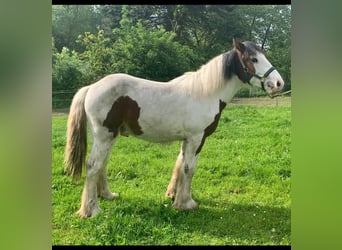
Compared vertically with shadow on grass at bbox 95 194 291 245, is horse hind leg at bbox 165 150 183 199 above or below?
above

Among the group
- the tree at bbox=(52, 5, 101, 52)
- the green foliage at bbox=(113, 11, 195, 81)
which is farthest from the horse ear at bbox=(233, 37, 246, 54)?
the tree at bbox=(52, 5, 101, 52)

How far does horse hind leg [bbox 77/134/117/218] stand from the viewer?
7.68 feet

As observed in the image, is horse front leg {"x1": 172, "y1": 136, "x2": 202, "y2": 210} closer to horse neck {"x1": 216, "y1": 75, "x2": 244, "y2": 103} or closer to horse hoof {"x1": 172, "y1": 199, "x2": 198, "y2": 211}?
horse hoof {"x1": 172, "y1": 199, "x2": 198, "y2": 211}

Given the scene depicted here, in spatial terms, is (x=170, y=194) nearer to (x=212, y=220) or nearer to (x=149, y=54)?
(x=212, y=220)

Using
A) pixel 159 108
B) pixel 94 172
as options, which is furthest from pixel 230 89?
pixel 94 172

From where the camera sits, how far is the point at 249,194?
250 centimetres

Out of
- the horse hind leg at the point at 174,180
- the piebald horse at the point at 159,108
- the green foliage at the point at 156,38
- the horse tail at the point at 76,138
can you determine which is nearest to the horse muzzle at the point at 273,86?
the piebald horse at the point at 159,108

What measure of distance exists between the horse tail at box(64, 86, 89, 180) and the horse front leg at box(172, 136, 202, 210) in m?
0.68

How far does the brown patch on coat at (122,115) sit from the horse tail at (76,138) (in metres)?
0.18

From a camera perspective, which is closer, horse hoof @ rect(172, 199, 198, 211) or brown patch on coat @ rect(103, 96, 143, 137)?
brown patch on coat @ rect(103, 96, 143, 137)

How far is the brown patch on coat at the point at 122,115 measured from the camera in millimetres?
2312
